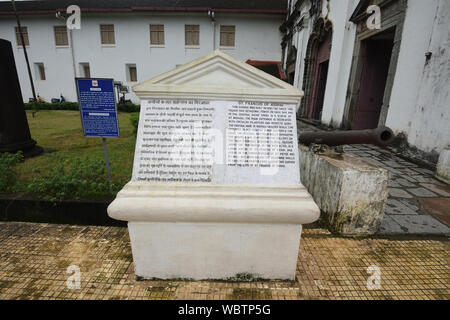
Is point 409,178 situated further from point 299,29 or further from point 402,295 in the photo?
point 299,29

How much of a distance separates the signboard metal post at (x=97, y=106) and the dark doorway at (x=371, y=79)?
657 cm

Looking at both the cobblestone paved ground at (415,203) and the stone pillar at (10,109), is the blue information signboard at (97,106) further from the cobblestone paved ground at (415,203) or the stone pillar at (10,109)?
the cobblestone paved ground at (415,203)

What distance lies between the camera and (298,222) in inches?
60.0

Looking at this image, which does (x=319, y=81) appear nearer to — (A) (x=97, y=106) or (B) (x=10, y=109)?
(A) (x=97, y=106)

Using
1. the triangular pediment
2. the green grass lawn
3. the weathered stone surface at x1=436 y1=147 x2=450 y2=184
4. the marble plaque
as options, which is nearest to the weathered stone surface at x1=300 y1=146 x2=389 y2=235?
the marble plaque

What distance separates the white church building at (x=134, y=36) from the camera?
616 inches

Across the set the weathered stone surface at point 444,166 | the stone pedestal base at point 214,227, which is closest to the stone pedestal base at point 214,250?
the stone pedestal base at point 214,227

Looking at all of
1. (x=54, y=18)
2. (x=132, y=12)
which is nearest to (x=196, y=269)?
(x=132, y=12)

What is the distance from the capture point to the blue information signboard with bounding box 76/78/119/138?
265cm

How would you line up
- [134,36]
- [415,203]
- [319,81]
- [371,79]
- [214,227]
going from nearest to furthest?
[214,227] → [415,203] → [371,79] → [319,81] → [134,36]

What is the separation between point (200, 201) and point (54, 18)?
22177mm

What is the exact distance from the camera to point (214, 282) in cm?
169

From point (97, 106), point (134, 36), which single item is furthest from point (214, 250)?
point (134, 36)

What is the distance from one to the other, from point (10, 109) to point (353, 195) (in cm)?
536
